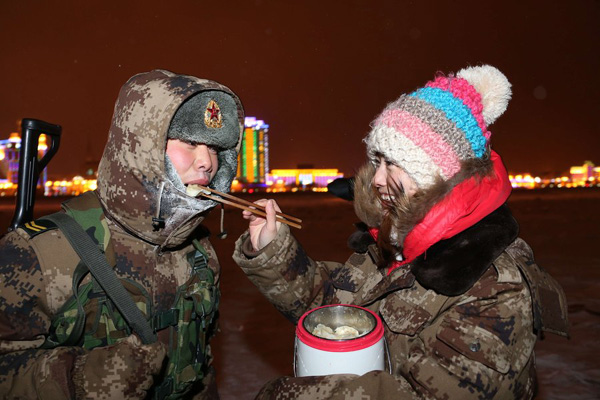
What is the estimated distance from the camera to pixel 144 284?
203 centimetres

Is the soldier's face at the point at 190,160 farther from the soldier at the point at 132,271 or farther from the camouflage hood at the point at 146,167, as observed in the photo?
the camouflage hood at the point at 146,167

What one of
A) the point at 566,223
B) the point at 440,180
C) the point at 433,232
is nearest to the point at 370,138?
the point at 440,180

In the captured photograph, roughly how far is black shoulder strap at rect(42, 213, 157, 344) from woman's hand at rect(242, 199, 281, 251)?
30.0 inches

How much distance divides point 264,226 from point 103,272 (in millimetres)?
914

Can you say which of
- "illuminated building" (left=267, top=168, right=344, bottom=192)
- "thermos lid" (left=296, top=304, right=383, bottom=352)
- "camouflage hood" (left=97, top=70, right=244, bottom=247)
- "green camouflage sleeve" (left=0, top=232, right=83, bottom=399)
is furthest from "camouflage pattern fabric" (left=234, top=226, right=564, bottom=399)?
"illuminated building" (left=267, top=168, right=344, bottom=192)

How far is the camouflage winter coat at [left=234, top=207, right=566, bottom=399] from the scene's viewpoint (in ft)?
4.95

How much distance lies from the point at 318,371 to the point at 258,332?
3.71m

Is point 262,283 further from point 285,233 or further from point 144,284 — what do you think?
point 144,284

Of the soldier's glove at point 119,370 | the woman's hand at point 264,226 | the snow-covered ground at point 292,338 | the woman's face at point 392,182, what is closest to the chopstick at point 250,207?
the woman's hand at point 264,226

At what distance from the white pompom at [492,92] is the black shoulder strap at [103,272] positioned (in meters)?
2.09

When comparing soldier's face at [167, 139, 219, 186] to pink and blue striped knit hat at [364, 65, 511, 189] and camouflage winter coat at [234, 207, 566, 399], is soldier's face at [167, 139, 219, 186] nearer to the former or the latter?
camouflage winter coat at [234, 207, 566, 399]

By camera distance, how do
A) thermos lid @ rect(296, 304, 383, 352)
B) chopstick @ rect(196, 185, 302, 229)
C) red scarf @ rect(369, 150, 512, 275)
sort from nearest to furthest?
1. thermos lid @ rect(296, 304, 383, 352)
2. red scarf @ rect(369, 150, 512, 275)
3. chopstick @ rect(196, 185, 302, 229)

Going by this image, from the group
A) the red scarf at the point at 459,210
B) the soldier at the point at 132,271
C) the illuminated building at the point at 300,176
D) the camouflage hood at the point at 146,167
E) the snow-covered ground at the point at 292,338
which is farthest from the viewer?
the illuminated building at the point at 300,176

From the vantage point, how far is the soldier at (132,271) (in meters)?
1.62
